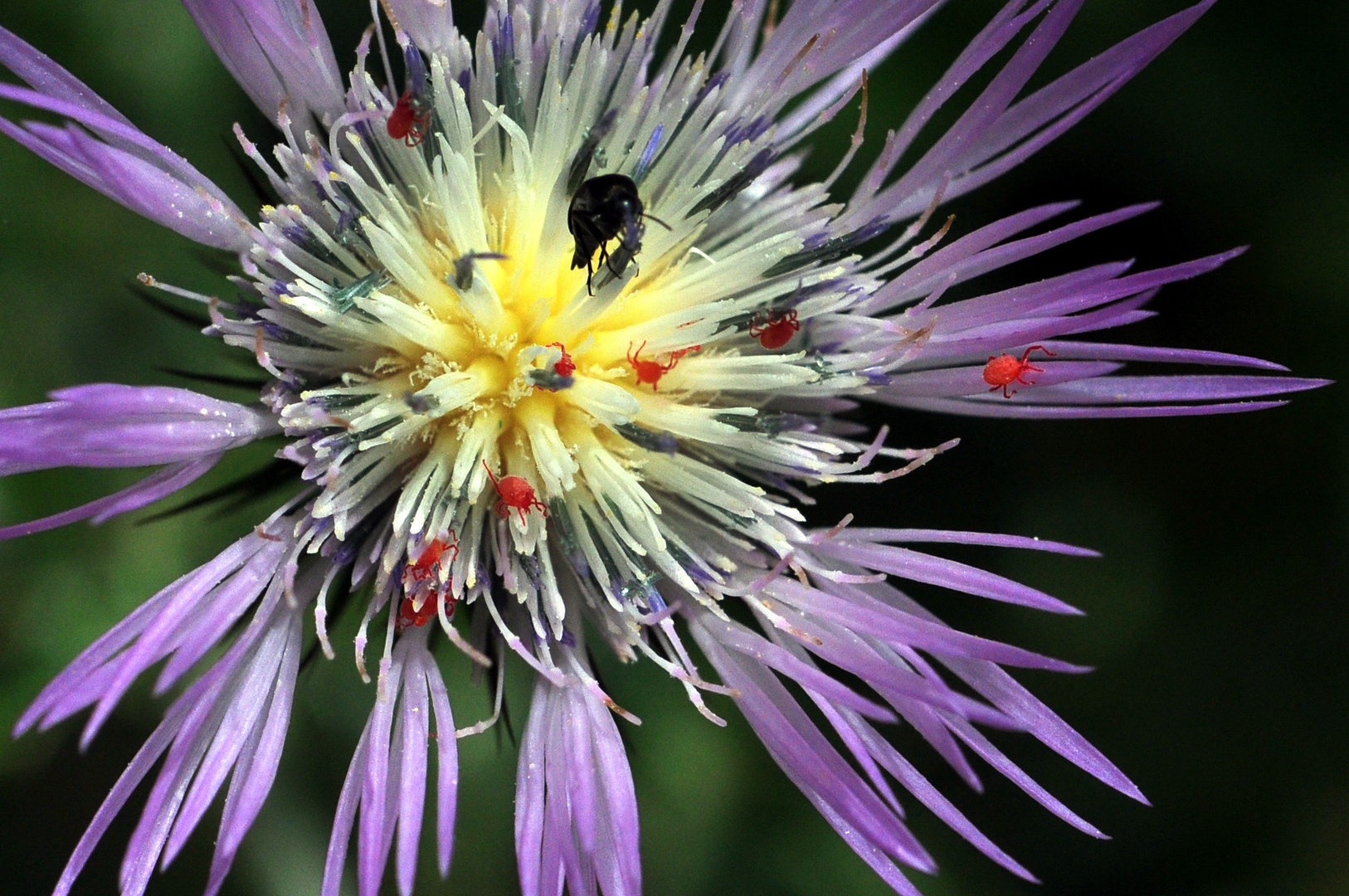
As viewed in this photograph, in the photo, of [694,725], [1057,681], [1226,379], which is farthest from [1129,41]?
[694,725]

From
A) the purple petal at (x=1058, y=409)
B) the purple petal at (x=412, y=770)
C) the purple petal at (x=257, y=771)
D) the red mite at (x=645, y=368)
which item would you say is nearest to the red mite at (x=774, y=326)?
the red mite at (x=645, y=368)

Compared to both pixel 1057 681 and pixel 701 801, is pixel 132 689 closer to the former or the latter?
pixel 701 801

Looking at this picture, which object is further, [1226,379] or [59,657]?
[59,657]

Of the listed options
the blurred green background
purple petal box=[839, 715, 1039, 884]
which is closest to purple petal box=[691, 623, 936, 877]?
purple petal box=[839, 715, 1039, 884]

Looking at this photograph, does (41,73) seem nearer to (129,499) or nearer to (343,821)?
(129,499)

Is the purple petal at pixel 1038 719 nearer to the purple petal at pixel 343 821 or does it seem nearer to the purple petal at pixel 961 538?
the purple petal at pixel 961 538

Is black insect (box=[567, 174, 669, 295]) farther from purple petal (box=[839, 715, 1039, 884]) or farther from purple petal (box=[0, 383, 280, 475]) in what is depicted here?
purple petal (box=[839, 715, 1039, 884])

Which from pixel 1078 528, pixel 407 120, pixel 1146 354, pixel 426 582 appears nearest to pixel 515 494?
pixel 426 582
